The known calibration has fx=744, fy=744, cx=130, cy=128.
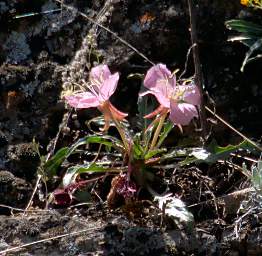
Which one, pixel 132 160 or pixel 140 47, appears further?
pixel 140 47

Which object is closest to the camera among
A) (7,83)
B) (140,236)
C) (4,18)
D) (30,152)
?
(140,236)

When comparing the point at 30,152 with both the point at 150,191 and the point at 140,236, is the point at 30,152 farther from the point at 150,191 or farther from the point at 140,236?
the point at 140,236

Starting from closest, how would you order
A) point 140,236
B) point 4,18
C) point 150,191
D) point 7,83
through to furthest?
1. point 140,236
2. point 150,191
3. point 7,83
4. point 4,18

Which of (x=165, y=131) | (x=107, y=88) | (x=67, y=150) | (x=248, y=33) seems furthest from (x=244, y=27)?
(x=67, y=150)

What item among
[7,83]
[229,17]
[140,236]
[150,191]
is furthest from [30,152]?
[229,17]

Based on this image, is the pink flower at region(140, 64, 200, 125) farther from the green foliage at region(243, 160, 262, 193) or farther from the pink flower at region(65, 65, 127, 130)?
the green foliage at region(243, 160, 262, 193)

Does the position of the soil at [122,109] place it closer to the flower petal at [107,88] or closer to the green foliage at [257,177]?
the green foliage at [257,177]

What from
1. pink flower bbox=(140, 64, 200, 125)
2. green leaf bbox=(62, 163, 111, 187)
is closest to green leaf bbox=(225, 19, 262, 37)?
pink flower bbox=(140, 64, 200, 125)

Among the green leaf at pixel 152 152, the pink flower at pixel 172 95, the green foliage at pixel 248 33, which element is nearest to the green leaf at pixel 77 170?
the green leaf at pixel 152 152
